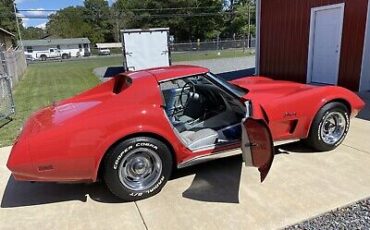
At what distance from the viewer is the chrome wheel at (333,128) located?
14.5ft

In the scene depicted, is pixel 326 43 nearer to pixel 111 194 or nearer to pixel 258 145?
pixel 258 145

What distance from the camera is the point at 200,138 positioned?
3885 millimetres

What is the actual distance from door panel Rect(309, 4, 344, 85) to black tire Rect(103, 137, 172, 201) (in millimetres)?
7577

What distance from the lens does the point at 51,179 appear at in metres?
3.17

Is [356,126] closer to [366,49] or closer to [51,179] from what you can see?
[366,49]

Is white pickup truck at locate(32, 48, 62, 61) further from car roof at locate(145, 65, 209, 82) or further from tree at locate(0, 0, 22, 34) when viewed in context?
car roof at locate(145, 65, 209, 82)

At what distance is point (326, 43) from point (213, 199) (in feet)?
25.7

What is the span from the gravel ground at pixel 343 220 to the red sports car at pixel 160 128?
613mm

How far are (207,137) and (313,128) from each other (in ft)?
4.88

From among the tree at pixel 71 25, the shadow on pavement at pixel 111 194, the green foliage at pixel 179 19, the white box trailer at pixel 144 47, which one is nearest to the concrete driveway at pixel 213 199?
the shadow on pavement at pixel 111 194

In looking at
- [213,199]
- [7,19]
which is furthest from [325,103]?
[7,19]

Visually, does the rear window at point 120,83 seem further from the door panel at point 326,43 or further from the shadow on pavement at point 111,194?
the door panel at point 326,43

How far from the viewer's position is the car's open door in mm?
3109

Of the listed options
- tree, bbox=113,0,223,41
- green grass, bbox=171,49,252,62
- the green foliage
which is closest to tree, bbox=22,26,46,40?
the green foliage
